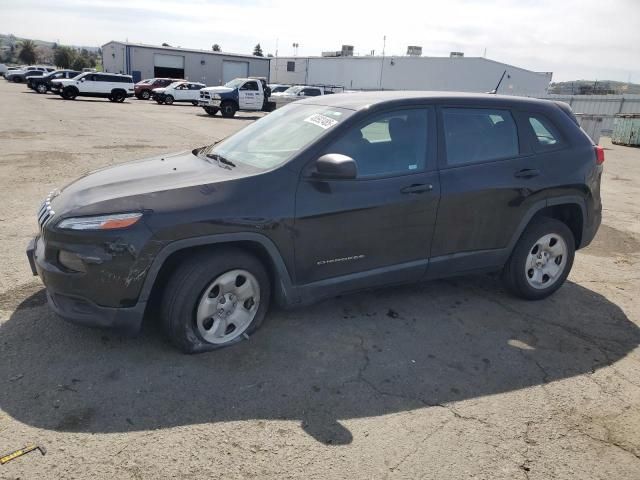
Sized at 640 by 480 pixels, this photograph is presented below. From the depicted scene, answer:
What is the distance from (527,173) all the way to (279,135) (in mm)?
2109

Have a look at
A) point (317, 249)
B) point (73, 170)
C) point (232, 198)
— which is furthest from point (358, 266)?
point (73, 170)

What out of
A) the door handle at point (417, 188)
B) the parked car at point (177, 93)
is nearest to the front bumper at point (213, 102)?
the parked car at point (177, 93)

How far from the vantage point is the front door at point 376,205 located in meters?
3.58

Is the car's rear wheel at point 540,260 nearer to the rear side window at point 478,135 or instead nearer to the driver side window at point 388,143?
the rear side window at point 478,135

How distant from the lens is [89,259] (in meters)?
3.07

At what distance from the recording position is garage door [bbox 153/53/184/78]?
5575 cm

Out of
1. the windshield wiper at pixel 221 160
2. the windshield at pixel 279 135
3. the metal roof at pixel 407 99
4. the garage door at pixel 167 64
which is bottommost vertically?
the windshield wiper at pixel 221 160

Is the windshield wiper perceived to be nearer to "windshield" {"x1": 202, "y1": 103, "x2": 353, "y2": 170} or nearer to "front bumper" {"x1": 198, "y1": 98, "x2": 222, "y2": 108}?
"windshield" {"x1": 202, "y1": 103, "x2": 353, "y2": 170}

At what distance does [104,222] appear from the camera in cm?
310

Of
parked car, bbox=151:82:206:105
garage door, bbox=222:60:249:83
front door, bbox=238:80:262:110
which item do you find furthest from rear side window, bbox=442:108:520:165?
garage door, bbox=222:60:249:83

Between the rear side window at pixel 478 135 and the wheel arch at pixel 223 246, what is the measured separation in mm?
1616

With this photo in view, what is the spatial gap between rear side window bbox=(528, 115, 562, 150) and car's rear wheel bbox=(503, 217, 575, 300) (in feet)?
2.15

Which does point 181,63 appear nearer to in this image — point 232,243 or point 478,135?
point 478,135

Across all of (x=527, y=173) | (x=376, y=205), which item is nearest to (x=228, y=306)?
(x=376, y=205)
